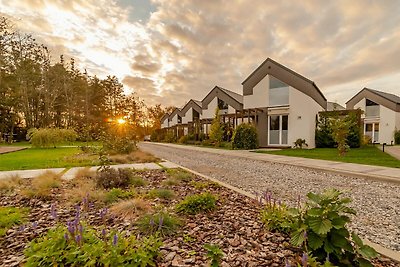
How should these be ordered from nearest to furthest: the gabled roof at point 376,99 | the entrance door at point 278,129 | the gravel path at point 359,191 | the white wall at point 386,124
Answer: the gravel path at point 359,191, the entrance door at point 278,129, the white wall at point 386,124, the gabled roof at point 376,99

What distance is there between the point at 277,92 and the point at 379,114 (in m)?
13.3

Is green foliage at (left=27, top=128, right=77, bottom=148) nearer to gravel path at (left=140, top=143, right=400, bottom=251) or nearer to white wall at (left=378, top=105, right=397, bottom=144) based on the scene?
gravel path at (left=140, top=143, right=400, bottom=251)

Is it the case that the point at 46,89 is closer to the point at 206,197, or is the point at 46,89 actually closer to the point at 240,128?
the point at 240,128

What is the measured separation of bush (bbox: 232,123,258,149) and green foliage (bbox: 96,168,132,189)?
1197cm

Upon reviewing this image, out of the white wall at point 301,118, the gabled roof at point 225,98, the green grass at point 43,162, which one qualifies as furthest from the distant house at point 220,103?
the green grass at point 43,162

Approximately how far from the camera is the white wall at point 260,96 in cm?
1809

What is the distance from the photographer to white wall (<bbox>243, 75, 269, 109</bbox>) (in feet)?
59.4

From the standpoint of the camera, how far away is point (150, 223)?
230 centimetres

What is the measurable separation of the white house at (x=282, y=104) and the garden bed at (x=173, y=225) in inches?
547

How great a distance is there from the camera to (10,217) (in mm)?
2709

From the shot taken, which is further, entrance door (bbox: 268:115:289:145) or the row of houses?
entrance door (bbox: 268:115:289:145)

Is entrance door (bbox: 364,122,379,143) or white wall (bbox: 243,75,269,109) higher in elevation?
white wall (bbox: 243,75,269,109)

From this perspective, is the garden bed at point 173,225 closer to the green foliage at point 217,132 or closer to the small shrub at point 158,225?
the small shrub at point 158,225

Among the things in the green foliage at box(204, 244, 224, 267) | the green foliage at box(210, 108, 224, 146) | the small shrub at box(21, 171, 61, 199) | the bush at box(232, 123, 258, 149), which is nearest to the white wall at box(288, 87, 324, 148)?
the bush at box(232, 123, 258, 149)
